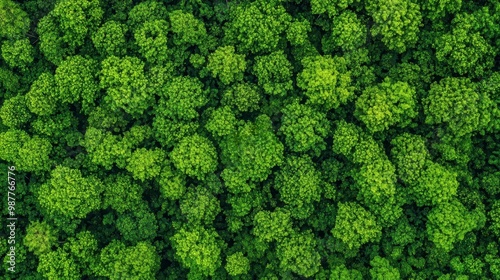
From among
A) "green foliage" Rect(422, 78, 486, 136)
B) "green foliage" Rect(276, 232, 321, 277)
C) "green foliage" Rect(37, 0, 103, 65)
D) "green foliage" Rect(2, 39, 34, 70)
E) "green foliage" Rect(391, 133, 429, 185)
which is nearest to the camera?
"green foliage" Rect(422, 78, 486, 136)

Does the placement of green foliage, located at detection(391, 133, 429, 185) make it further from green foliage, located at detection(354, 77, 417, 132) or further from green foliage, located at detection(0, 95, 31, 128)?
green foliage, located at detection(0, 95, 31, 128)

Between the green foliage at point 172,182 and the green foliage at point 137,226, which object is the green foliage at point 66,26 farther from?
the green foliage at point 137,226

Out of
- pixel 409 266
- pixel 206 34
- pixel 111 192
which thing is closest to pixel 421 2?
pixel 206 34

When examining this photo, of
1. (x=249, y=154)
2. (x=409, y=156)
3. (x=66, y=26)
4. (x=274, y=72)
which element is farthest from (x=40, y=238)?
(x=409, y=156)

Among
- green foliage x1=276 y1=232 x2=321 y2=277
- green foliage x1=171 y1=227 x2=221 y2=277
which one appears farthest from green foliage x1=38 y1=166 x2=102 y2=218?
green foliage x1=276 y1=232 x2=321 y2=277

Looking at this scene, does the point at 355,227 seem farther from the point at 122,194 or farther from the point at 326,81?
the point at 122,194

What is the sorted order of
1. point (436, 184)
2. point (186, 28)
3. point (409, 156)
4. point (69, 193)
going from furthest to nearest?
Result: 1. point (186, 28)
2. point (69, 193)
3. point (409, 156)
4. point (436, 184)

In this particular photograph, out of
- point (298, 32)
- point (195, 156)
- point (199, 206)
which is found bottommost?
point (199, 206)
